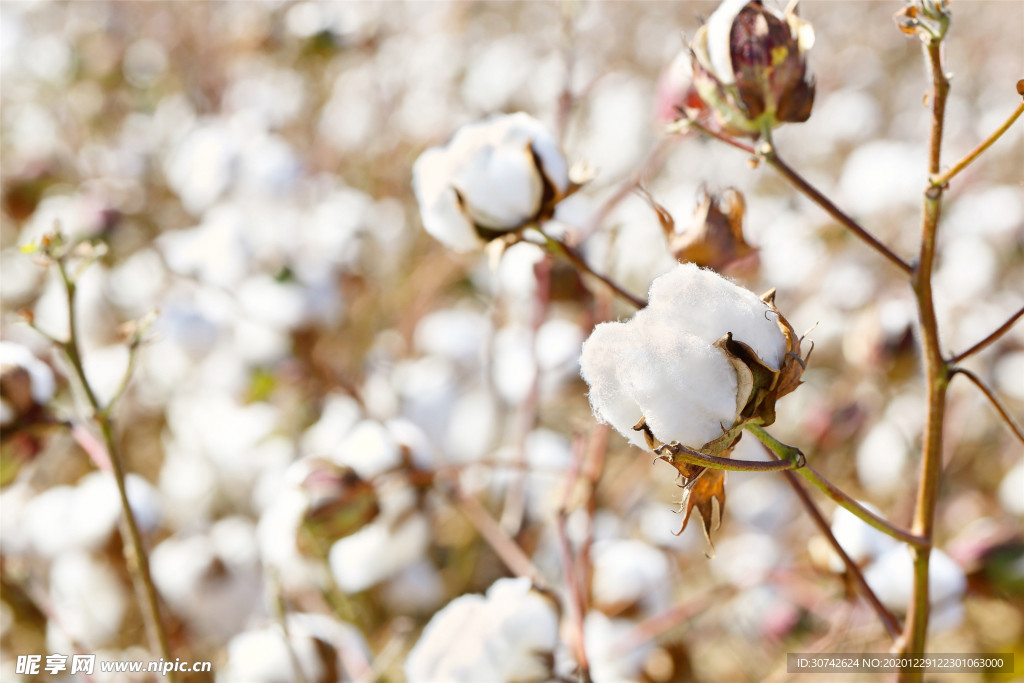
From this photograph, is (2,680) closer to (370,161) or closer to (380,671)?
(380,671)

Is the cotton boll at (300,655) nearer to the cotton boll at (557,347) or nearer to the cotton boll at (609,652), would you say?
the cotton boll at (609,652)

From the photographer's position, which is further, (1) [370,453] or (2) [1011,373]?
(2) [1011,373]

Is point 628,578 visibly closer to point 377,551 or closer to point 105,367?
point 377,551

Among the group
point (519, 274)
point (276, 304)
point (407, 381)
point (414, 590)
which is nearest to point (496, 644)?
point (414, 590)

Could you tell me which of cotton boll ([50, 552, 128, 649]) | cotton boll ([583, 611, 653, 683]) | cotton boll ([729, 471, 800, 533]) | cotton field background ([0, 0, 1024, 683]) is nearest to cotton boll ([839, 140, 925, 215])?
cotton field background ([0, 0, 1024, 683])

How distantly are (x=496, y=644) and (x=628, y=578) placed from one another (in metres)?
0.29

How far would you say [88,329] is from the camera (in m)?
1.18

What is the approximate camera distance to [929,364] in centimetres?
40

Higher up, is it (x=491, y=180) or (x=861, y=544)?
(x=491, y=180)

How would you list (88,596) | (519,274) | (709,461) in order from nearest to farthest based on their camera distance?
(709,461) → (88,596) → (519,274)

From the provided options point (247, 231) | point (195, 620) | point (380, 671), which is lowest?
point (380, 671)

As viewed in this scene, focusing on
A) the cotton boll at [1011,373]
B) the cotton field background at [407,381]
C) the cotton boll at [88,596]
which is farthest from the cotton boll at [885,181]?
the cotton boll at [88,596]

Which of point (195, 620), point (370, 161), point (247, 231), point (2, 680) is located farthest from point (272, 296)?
point (370, 161)

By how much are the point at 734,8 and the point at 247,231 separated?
84 centimetres
